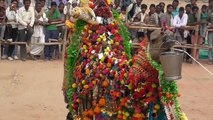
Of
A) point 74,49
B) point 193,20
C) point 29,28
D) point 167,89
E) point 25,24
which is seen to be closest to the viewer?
point 167,89

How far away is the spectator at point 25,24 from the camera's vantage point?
484 inches

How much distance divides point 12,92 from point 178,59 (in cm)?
598

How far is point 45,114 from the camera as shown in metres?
7.84

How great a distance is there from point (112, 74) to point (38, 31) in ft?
27.0

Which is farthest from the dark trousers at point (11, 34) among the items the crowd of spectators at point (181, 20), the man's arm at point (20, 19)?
the crowd of spectators at point (181, 20)

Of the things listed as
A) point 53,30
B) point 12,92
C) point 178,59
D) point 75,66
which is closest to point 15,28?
point 53,30

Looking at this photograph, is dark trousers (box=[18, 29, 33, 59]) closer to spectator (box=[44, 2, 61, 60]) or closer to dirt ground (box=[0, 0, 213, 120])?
dirt ground (box=[0, 0, 213, 120])

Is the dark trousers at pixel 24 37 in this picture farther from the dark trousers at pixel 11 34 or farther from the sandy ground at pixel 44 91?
the sandy ground at pixel 44 91

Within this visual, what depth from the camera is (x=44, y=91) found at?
30.8ft

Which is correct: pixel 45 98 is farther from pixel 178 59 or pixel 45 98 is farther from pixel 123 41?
pixel 178 59

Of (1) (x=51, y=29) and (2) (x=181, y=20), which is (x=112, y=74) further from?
(2) (x=181, y=20)

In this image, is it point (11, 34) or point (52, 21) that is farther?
point (52, 21)

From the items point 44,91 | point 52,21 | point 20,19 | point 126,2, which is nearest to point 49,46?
point 52,21

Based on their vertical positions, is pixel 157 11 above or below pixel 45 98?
Answer: above
